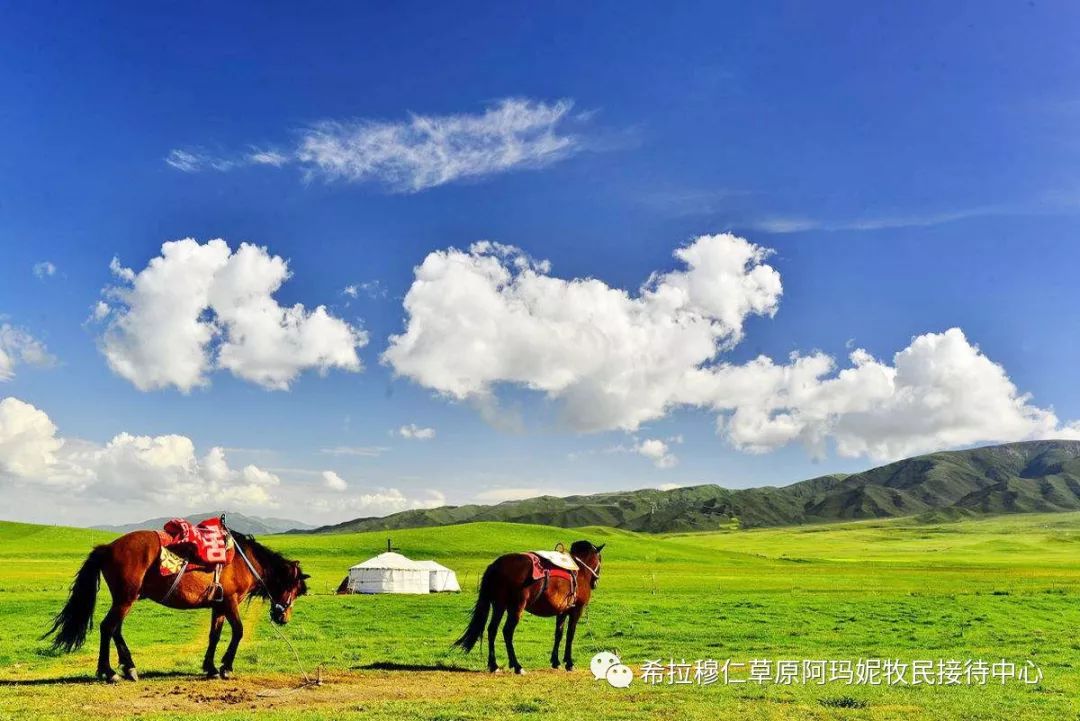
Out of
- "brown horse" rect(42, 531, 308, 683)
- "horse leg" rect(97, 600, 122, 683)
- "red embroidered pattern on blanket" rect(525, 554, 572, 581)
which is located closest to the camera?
"horse leg" rect(97, 600, 122, 683)

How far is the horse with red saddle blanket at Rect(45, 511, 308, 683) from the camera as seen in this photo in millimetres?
14172

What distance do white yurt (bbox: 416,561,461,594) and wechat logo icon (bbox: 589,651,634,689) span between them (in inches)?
1819

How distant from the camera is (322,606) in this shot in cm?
3916

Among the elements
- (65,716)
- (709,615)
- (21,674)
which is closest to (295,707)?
(65,716)

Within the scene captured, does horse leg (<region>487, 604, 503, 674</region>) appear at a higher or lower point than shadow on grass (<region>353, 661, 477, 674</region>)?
higher

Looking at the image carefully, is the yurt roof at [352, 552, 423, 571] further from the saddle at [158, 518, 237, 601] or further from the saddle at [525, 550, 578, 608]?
the saddle at [158, 518, 237, 601]

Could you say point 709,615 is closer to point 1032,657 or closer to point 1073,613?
point 1032,657

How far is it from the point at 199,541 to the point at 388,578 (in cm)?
4739

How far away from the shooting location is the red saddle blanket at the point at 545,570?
1786cm

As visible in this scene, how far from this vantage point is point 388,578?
60.2m

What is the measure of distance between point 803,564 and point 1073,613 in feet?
267

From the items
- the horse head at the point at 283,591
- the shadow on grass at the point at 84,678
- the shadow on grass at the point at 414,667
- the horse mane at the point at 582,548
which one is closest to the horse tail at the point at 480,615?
the shadow on grass at the point at 414,667

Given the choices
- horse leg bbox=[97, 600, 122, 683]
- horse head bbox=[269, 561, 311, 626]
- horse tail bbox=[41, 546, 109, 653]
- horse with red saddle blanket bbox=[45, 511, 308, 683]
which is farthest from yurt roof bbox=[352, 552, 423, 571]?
horse tail bbox=[41, 546, 109, 653]

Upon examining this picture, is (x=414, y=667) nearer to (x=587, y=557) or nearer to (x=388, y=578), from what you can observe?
(x=587, y=557)
